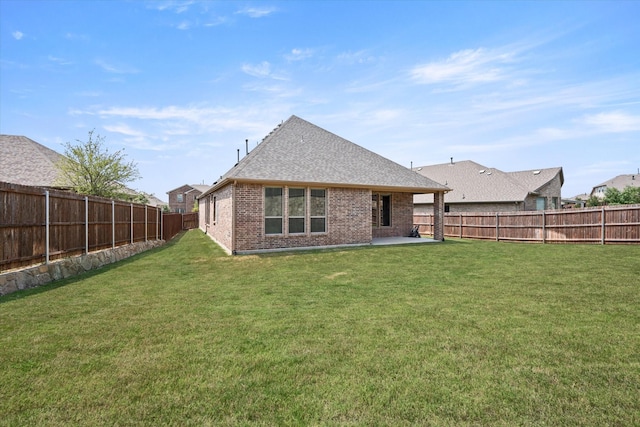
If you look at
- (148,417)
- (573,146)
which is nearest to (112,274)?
(148,417)

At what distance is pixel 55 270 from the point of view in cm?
788

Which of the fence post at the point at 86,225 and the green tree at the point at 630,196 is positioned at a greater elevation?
the green tree at the point at 630,196

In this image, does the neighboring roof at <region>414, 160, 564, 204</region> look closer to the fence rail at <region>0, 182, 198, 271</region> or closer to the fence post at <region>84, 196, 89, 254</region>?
the fence rail at <region>0, 182, 198, 271</region>

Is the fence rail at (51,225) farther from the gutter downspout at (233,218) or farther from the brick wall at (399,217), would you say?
the brick wall at (399,217)

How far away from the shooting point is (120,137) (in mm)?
21734

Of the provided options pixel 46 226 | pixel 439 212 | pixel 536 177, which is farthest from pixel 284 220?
pixel 536 177

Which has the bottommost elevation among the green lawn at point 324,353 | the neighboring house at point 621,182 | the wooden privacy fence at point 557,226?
the green lawn at point 324,353

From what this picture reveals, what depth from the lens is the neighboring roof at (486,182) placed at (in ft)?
81.8

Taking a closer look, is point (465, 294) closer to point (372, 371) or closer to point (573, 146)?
point (372, 371)

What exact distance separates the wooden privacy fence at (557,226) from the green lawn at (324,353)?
10.2 m

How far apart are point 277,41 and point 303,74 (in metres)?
2.02

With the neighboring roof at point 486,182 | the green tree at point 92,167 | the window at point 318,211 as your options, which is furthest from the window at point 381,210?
the green tree at point 92,167

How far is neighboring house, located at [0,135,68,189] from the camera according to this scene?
2311 cm

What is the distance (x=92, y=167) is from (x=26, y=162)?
8256mm
